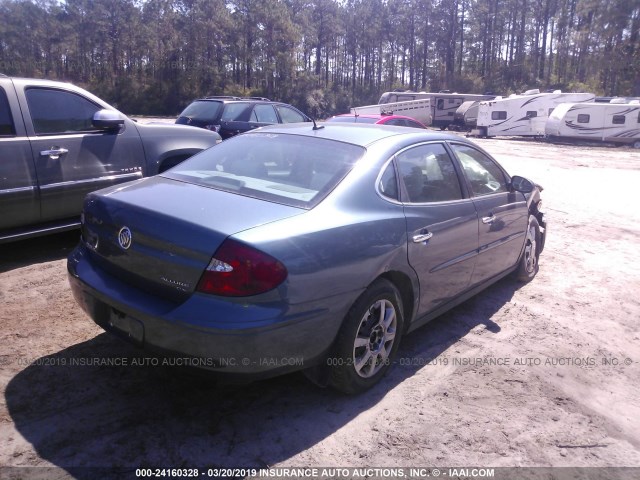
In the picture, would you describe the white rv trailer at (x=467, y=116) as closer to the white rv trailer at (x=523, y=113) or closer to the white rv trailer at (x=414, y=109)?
the white rv trailer at (x=414, y=109)

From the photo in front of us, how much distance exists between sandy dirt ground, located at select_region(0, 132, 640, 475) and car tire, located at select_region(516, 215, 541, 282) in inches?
17.4

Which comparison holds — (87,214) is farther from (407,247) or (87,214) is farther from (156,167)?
(156,167)

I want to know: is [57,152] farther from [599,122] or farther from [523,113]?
[523,113]

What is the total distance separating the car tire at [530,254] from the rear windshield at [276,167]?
2.66 meters

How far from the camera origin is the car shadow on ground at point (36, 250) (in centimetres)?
551

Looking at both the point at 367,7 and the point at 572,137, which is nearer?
the point at 572,137

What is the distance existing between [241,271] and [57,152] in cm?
358

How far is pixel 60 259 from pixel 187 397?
10.1 ft

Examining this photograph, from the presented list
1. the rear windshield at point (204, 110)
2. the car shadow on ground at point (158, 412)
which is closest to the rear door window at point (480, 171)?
the car shadow on ground at point (158, 412)

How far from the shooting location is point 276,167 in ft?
12.4

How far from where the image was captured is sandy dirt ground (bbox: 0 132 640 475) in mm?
2861

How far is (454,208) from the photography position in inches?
164

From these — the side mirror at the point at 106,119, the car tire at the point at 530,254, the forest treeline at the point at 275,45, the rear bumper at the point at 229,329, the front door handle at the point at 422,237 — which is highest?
the forest treeline at the point at 275,45

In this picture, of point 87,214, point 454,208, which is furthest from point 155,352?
point 454,208
